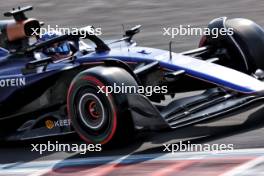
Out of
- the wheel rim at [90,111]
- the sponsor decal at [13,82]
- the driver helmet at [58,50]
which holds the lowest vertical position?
the wheel rim at [90,111]

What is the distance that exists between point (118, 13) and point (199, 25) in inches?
89.8

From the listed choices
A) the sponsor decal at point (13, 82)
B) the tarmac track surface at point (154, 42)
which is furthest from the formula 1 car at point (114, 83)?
the tarmac track surface at point (154, 42)

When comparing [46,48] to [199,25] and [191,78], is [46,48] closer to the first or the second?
[191,78]

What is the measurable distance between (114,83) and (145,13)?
8595mm

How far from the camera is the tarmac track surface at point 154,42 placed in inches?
269

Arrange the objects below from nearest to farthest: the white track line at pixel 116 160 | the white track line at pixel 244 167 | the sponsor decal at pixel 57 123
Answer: the white track line at pixel 244 167, the white track line at pixel 116 160, the sponsor decal at pixel 57 123

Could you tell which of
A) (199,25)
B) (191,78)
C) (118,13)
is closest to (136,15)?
(118,13)

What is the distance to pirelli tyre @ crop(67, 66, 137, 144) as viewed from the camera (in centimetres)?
707

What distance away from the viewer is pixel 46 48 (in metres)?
8.65

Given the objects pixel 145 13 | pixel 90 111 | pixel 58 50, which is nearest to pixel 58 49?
pixel 58 50

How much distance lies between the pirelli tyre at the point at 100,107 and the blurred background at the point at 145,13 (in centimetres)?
528

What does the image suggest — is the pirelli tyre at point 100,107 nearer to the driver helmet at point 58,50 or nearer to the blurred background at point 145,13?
the driver helmet at point 58,50

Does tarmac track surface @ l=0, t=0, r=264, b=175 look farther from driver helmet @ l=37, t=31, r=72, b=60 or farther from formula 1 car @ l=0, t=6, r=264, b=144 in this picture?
driver helmet @ l=37, t=31, r=72, b=60

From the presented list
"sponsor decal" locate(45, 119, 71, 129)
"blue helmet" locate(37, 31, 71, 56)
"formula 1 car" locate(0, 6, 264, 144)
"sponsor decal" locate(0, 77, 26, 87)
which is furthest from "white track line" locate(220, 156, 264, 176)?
"blue helmet" locate(37, 31, 71, 56)
